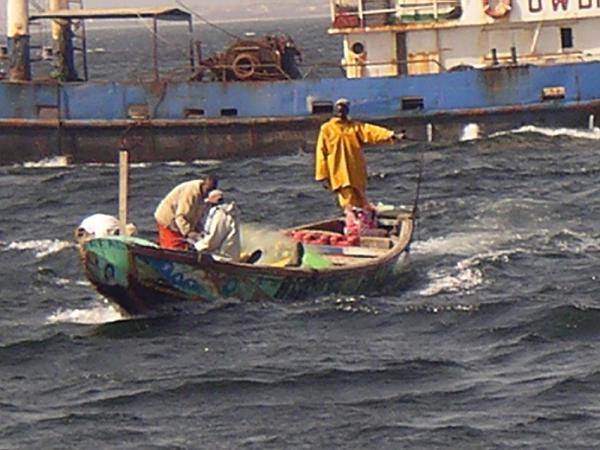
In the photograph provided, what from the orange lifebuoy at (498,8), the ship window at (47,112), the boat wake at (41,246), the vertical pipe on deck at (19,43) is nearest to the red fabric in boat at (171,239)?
the boat wake at (41,246)

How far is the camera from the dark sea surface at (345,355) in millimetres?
13859

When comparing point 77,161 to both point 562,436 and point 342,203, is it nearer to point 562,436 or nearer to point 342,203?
point 342,203

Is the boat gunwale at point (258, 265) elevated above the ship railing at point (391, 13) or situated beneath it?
situated beneath

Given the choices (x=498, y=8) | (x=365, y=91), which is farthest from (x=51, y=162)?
(x=498, y=8)

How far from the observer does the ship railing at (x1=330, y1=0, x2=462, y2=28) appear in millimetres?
32250

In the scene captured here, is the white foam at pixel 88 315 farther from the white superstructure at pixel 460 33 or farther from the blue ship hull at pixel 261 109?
the white superstructure at pixel 460 33

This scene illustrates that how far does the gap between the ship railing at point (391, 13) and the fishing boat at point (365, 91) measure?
0.09 feet

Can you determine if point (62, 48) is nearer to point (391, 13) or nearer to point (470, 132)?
point (391, 13)

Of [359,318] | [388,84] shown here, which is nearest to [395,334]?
[359,318]

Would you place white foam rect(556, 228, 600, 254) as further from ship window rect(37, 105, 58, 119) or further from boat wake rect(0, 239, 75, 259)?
ship window rect(37, 105, 58, 119)

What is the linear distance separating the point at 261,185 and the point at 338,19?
4.38 m

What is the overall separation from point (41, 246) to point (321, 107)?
953 cm

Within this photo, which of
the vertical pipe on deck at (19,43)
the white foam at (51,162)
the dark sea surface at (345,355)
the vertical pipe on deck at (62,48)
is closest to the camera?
the dark sea surface at (345,355)

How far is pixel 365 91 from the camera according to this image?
31.7 m
